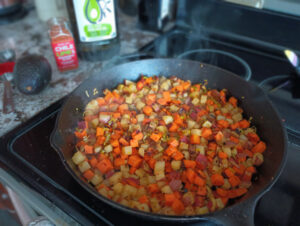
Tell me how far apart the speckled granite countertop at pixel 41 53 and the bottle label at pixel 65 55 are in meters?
0.05

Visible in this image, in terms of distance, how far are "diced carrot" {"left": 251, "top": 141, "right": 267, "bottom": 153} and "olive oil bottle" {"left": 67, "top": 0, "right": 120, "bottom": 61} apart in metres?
0.83

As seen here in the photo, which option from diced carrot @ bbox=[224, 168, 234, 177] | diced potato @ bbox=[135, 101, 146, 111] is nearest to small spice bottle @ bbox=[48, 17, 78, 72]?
diced potato @ bbox=[135, 101, 146, 111]

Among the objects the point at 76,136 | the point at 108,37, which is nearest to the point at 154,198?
the point at 76,136

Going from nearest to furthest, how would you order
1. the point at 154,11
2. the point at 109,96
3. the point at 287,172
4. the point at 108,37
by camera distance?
the point at 287,172, the point at 109,96, the point at 108,37, the point at 154,11

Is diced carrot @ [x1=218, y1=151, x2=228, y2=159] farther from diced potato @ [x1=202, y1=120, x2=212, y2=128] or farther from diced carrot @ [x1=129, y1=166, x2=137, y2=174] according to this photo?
diced carrot @ [x1=129, y1=166, x2=137, y2=174]

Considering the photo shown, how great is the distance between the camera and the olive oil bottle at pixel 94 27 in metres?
1.14

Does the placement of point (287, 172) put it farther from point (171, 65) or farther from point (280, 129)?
point (171, 65)

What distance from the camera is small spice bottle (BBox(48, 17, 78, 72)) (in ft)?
3.77

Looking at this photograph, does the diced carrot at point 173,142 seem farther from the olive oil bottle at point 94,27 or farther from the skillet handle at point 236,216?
the olive oil bottle at point 94,27

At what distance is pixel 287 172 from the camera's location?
2.79ft

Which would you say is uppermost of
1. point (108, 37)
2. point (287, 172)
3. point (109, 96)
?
point (108, 37)

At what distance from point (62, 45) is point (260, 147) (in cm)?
93

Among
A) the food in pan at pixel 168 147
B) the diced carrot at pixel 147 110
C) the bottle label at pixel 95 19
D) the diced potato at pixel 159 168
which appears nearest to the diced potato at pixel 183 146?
the food in pan at pixel 168 147

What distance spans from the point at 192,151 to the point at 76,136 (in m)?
0.42
